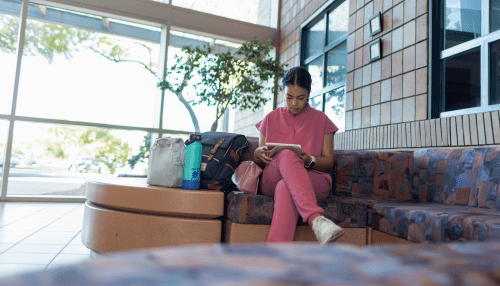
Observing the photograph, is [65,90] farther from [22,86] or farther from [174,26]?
[174,26]

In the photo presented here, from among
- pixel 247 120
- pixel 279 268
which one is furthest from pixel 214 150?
pixel 247 120

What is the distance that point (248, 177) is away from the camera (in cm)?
183

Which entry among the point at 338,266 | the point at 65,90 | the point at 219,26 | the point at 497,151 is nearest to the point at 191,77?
the point at 219,26

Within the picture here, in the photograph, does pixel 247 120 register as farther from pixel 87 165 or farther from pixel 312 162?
pixel 312 162

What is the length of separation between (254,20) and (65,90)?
A: 307 cm

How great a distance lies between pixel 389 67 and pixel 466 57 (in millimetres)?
657

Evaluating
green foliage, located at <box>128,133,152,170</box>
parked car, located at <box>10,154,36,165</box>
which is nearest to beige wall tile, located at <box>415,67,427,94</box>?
green foliage, located at <box>128,133,152,170</box>

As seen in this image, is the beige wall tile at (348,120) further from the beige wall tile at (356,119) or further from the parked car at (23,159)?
the parked car at (23,159)

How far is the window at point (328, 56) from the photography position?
392 centimetres

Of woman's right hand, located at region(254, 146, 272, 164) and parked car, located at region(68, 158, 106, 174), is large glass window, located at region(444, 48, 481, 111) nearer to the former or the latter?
woman's right hand, located at region(254, 146, 272, 164)

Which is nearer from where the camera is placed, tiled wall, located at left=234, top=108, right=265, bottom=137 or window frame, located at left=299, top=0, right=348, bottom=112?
window frame, located at left=299, top=0, right=348, bottom=112

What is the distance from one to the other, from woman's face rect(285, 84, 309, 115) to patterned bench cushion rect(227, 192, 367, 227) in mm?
647

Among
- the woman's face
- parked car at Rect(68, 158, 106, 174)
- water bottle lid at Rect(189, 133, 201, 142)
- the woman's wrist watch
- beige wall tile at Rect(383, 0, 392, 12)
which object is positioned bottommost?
parked car at Rect(68, 158, 106, 174)

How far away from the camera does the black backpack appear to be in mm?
1897
